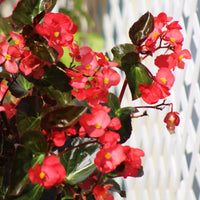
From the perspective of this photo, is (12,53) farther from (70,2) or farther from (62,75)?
(70,2)

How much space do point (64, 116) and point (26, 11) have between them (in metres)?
0.21

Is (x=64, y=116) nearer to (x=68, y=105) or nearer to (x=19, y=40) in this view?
(x=68, y=105)

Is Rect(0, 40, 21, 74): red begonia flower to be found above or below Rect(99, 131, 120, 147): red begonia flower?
above

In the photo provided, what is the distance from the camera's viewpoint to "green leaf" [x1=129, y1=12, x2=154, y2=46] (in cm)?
66

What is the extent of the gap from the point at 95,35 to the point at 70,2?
0.45m

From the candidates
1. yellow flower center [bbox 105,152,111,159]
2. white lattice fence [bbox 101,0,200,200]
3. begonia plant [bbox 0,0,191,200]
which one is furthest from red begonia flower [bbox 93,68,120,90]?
white lattice fence [bbox 101,0,200,200]

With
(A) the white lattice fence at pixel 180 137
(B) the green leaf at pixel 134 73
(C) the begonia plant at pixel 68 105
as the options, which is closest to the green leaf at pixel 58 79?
(C) the begonia plant at pixel 68 105

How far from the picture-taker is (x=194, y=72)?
4.23ft

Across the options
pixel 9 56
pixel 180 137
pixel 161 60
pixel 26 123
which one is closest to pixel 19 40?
pixel 9 56

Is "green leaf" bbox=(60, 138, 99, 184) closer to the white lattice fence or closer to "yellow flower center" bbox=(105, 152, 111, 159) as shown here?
"yellow flower center" bbox=(105, 152, 111, 159)

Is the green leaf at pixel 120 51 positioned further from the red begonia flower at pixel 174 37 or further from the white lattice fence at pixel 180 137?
the white lattice fence at pixel 180 137

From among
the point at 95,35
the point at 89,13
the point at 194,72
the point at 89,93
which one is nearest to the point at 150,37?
the point at 89,93

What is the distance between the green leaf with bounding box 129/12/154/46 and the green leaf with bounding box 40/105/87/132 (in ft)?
0.55

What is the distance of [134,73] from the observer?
661 millimetres
